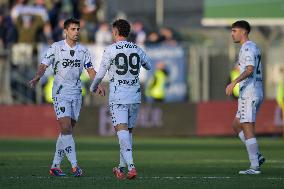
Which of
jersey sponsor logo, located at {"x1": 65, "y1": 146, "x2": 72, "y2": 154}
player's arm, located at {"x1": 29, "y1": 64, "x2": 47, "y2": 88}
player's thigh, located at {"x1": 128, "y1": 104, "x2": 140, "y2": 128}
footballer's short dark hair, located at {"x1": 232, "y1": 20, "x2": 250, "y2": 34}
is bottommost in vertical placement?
jersey sponsor logo, located at {"x1": 65, "y1": 146, "x2": 72, "y2": 154}

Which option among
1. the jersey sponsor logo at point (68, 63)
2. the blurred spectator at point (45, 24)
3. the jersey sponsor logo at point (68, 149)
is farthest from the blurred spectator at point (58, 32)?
the jersey sponsor logo at point (68, 149)

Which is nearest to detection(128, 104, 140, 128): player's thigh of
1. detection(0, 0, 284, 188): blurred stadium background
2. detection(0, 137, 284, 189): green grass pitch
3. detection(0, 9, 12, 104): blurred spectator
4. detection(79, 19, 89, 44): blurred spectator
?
detection(0, 137, 284, 189): green grass pitch

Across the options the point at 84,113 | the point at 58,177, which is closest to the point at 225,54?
the point at 84,113

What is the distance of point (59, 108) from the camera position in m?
15.9

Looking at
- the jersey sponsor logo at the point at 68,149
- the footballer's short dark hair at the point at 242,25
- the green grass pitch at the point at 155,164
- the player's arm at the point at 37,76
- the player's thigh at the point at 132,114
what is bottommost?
the green grass pitch at the point at 155,164

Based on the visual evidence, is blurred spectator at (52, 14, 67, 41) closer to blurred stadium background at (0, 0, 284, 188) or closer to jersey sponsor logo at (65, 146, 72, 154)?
blurred stadium background at (0, 0, 284, 188)

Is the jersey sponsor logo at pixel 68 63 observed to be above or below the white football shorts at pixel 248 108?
above

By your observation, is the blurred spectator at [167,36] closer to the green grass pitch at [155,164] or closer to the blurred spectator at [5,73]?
the green grass pitch at [155,164]

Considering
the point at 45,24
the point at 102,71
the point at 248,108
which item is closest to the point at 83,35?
the point at 45,24

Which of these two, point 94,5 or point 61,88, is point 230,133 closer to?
point 94,5

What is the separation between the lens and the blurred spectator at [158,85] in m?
32.1

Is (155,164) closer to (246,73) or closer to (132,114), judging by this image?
(246,73)

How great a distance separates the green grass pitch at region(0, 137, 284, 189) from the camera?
1414 centimetres

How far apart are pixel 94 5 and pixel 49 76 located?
3500 mm
